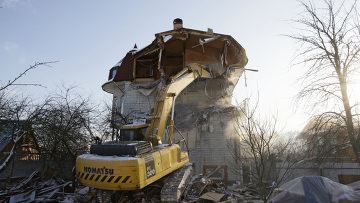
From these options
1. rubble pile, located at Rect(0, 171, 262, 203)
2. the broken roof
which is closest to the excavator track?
rubble pile, located at Rect(0, 171, 262, 203)

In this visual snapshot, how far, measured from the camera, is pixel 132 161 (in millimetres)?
5000

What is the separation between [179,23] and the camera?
18.2 m

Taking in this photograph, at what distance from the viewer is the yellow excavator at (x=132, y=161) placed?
198 inches

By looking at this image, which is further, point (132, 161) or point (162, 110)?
point (162, 110)

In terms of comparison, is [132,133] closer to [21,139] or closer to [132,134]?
[132,134]

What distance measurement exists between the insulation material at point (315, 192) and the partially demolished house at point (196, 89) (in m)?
6.18

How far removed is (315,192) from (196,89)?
470 inches

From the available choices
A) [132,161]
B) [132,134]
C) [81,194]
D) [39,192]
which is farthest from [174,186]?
[39,192]

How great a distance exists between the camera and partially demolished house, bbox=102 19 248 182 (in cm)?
1500

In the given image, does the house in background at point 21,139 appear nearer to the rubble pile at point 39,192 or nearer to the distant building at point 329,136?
the rubble pile at point 39,192

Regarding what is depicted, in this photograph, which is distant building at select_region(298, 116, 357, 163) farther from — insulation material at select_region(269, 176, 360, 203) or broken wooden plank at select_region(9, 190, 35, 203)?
broken wooden plank at select_region(9, 190, 35, 203)

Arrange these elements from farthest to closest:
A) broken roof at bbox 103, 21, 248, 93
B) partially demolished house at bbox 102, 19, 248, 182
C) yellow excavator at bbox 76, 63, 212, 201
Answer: partially demolished house at bbox 102, 19, 248, 182 < broken roof at bbox 103, 21, 248, 93 < yellow excavator at bbox 76, 63, 212, 201

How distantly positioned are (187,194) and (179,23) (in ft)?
46.4

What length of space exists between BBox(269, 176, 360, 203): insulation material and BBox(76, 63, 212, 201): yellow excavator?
413 cm
